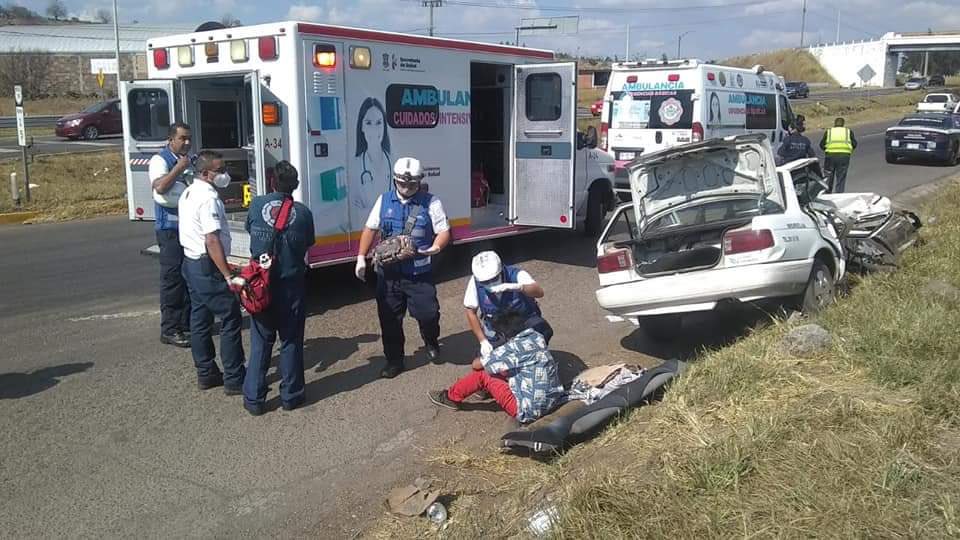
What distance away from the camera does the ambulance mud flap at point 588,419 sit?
4.62 metres

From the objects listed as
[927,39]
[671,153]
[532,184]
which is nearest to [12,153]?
[532,184]

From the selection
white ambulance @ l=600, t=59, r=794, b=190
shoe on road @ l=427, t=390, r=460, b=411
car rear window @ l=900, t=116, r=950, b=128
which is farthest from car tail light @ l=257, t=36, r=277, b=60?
car rear window @ l=900, t=116, r=950, b=128

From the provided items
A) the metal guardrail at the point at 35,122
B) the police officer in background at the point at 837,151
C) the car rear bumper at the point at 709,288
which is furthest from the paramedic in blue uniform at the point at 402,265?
the metal guardrail at the point at 35,122

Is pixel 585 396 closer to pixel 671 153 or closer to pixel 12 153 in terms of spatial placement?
pixel 671 153

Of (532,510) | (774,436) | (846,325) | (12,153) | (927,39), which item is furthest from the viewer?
(927,39)

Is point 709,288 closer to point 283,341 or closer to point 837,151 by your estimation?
point 283,341

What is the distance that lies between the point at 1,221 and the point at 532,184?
29.9 ft

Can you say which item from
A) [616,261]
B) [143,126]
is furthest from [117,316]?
[616,261]

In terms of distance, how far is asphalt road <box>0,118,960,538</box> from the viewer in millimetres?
4230

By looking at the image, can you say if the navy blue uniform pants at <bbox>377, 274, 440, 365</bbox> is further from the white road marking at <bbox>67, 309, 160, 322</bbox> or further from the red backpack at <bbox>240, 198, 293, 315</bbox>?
the white road marking at <bbox>67, 309, 160, 322</bbox>

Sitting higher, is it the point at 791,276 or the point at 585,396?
the point at 791,276

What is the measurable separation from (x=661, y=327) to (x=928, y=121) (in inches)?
752

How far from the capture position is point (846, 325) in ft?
19.4

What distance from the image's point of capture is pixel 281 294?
17.9 ft
